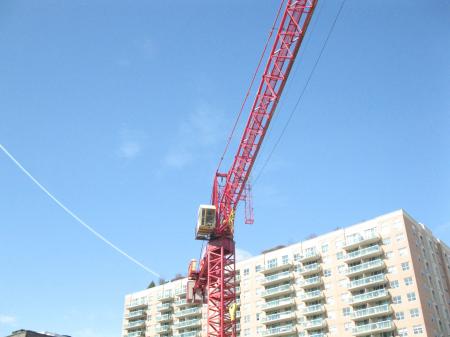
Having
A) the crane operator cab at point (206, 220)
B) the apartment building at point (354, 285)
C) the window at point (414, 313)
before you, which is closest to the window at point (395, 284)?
the apartment building at point (354, 285)

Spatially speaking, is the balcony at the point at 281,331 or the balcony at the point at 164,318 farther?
the balcony at the point at 164,318

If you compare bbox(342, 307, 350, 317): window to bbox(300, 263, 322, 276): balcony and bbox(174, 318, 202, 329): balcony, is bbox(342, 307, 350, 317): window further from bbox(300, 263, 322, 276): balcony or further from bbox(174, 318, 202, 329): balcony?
bbox(174, 318, 202, 329): balcony

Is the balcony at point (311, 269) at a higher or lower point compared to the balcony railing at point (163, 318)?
higher

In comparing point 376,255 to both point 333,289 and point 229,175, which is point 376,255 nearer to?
point 333,289

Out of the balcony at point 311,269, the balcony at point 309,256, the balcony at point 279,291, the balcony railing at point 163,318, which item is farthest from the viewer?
the balcony railing at point 163,318

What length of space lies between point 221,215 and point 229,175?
223 inches

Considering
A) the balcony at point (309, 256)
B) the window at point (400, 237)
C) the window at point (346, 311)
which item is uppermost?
A: the balcony at point (309, 256)

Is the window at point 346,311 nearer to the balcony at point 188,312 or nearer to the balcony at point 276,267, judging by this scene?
the balcony at point 276,267

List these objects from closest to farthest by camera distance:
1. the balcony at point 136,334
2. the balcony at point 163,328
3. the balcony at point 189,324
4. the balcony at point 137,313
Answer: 1. the balcony at point 189,324
2. the balcony at point 163,328
3. the balcony at point 136,334
4. the balcony at point 137,313

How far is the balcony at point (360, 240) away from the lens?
3755 inches

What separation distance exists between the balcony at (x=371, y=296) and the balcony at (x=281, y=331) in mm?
14680

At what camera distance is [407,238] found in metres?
91.2

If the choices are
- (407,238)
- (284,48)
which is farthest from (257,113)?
(407,238)

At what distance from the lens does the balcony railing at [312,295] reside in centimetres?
9912
